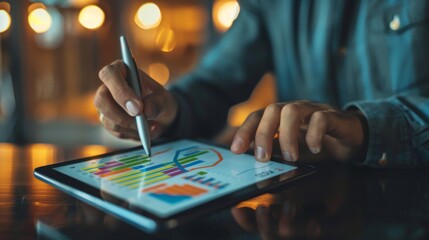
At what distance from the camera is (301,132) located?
19.1 inches

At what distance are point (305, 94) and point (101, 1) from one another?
1.69m

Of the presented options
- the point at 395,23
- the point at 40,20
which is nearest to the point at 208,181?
the point at 395,23

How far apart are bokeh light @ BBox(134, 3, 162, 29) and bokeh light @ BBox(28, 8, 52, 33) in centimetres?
50

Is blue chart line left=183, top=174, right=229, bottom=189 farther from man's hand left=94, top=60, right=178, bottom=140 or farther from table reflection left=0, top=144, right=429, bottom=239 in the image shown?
man's hand left=94, top=60, right=178, bottom=140

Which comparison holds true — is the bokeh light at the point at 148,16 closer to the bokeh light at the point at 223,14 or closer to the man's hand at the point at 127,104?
the bokeh light at the point at 223,14

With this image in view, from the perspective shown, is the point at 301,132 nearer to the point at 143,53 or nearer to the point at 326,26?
the point at 326,26

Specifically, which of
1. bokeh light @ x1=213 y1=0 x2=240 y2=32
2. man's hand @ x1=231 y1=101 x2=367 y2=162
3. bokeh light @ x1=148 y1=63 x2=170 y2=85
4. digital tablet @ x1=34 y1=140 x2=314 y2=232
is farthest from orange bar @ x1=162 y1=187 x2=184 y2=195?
bokeh light @ x1=148 y1=63 x2=170 y2=85

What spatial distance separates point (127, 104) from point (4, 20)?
210 centimetres

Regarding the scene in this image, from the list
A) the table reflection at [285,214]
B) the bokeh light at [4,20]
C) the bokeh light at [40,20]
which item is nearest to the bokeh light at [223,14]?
the bokeh light at [40,20]

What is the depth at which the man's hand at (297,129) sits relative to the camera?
43 cm

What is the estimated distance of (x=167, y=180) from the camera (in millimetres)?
361

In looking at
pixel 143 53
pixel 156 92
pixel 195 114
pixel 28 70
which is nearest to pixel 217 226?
pixel 156 92

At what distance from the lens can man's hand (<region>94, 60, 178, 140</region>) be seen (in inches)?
19.0

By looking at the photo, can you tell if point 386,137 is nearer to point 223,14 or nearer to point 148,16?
point 223,14
